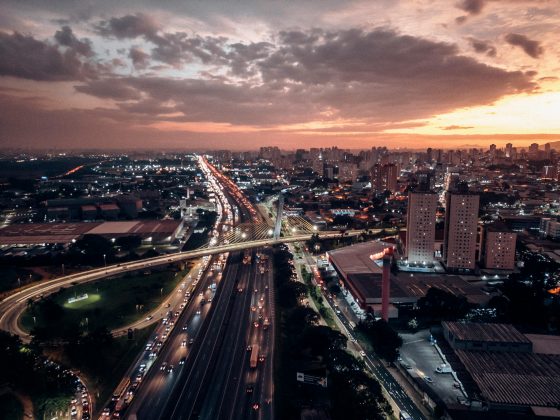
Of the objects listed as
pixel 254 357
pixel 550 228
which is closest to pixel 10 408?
pixel 254 357

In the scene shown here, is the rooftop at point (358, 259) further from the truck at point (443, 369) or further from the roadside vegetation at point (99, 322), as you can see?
the roadside vegetation at point (99, 322)

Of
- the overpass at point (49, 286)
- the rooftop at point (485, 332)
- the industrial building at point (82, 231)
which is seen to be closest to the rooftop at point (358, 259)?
the overpass at point (49, 286)

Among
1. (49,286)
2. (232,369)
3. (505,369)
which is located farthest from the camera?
(49,286)

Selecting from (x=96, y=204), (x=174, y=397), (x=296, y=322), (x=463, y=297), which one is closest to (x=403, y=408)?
(x=296, y=322)

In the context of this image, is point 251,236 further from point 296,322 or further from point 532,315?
point 532,315

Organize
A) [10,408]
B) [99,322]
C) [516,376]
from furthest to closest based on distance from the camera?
[99,322], [516,376], [10,408]

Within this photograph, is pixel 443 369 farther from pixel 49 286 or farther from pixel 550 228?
pixel 550 228
